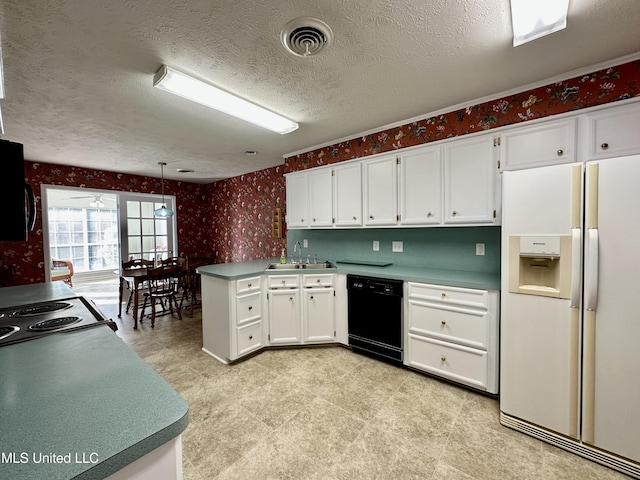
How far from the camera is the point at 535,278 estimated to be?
1.84 meters

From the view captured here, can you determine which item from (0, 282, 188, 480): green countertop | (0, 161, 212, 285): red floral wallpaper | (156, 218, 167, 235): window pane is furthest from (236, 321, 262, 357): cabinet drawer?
(156, 218, 167, 235): window pane

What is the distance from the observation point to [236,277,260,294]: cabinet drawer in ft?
9.07

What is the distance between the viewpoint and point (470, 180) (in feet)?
7.85

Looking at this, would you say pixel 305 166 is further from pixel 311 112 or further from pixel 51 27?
pixel 51 27

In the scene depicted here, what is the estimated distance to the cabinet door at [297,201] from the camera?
3.62 meters

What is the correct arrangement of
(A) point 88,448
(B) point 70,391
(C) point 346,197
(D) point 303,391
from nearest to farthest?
(A) point 88,448 < (B) point 70,391 < (D) point 303,391 < (C) point 346,197

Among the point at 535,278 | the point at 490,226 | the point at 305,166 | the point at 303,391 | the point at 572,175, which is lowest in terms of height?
the point at 303,391

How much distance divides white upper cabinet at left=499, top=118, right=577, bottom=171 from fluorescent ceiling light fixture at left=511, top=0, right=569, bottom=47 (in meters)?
0.74

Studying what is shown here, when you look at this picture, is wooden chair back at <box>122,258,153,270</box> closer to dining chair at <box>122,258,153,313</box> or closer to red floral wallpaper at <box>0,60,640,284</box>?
dining chair at <box>122,258,153,313</box>

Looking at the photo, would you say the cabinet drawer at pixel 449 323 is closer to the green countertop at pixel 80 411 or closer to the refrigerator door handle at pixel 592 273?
the refrigerator door handle at pixel 592 273

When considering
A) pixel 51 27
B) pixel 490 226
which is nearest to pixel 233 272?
pixel 51 27

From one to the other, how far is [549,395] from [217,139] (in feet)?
12.3

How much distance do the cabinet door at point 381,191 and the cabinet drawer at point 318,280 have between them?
0.74 m

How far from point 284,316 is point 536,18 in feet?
9.85
